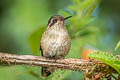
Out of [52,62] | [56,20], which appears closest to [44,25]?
[56,20]

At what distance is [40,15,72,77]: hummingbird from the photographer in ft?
14.5

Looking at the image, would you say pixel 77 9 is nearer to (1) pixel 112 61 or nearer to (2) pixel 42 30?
(2) pixel 42 30

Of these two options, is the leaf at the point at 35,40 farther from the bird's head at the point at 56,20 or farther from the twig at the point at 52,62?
the twig at the point at 52,62

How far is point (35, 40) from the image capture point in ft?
14.7

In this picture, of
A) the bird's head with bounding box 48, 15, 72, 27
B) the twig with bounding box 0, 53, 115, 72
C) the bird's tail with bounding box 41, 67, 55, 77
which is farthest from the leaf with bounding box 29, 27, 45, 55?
the twig with bounding box 0, 53, 115, 72

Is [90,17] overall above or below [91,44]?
above

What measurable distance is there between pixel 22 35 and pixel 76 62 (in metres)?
2.05

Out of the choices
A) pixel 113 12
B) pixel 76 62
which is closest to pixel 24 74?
pixel 76 62

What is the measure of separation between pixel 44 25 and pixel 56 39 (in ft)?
0.97

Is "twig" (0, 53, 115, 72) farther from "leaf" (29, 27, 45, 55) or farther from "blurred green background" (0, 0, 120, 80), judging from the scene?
"leaf" (29, 27, 45, 55)

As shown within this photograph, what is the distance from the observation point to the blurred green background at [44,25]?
3779 mm

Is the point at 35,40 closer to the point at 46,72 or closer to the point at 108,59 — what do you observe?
the point at 46,72

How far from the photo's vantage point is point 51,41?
15.1 feet

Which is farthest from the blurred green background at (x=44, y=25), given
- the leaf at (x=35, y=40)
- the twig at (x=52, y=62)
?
the twig at (x=52, y=62)
